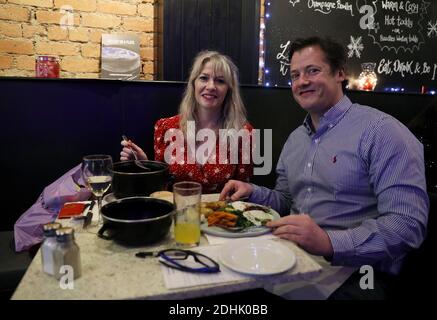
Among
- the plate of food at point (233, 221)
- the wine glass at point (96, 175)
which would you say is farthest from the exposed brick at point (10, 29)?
the plate of food at point (233, 221)

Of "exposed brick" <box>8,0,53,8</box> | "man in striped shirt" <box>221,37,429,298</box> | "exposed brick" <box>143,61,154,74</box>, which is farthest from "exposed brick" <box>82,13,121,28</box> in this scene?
"man in striped shirt" <box>221,37,429,298</box>

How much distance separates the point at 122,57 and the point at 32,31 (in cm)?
65

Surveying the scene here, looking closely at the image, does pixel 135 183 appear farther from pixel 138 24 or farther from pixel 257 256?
pixel 138 24

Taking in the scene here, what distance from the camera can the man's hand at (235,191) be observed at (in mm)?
1296

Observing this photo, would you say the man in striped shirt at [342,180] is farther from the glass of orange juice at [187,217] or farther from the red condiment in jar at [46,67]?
the red condiment in jar at [46,67]

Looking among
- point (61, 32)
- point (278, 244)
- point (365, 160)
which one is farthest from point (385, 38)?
point (278, 244)

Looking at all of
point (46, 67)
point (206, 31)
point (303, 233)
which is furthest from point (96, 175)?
point (206, 31)

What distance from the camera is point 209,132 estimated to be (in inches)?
78.1

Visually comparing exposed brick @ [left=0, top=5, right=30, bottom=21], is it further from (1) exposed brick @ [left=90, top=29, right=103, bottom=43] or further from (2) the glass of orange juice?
(2) the glass of orange juice

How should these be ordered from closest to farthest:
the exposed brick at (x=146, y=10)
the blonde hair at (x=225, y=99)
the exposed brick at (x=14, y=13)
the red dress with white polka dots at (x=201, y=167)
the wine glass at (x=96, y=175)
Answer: the wine glass at (x=96, y=175) → the red dress with white polka dots at (x=201, y=167) → the blonde hair at (x=225, y=99) → the exposed brick at (x=14, y=13) → the exposed brick at (x=146, y=10)

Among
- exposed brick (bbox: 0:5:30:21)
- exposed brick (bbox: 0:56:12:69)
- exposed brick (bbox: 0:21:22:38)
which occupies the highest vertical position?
exposed brick (bbox: 0:5:30:21)

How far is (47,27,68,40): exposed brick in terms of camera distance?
256 cm

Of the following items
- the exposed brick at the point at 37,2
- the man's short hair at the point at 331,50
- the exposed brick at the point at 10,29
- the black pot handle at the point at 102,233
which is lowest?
the black pot handle at the point at 102,233

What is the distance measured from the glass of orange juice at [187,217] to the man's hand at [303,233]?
218mm
